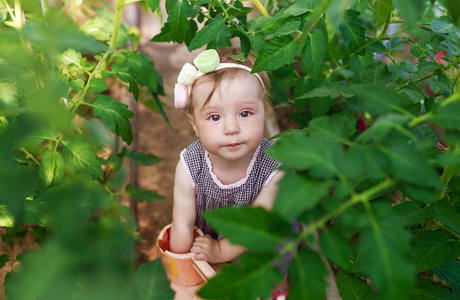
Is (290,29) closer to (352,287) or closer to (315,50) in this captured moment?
(315,50)

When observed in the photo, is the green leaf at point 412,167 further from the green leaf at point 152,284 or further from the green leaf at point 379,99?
the green leaf at point 152,284

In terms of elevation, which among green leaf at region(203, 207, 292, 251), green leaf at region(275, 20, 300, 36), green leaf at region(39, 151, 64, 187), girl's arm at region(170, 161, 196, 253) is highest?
green leaf at region(275, 20, 300, 36)

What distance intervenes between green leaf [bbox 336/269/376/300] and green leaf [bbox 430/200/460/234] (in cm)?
30

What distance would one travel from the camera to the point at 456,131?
589 millimetres

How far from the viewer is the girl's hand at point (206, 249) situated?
1.26 meters

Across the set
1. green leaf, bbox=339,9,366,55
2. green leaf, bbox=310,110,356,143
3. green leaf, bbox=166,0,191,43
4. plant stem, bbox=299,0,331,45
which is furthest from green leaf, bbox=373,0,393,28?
green leaf, bbox=166,0,191,43

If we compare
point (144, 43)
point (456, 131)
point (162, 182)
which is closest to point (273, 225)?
point (456, 131)

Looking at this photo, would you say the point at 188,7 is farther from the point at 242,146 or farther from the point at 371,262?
the point at 371,262

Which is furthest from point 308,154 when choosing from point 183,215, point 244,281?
point 183,215

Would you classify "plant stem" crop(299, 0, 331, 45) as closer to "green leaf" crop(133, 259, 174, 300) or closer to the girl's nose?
"green leaf" crop(133, 259, 174, 300)

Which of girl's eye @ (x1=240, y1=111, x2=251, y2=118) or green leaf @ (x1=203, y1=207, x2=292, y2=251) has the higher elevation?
green leaf @ (x1=203, y1=207, x2=292, y2=251)

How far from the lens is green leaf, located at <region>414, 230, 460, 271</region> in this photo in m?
0.77

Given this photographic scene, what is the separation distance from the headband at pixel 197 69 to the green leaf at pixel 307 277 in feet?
2.51

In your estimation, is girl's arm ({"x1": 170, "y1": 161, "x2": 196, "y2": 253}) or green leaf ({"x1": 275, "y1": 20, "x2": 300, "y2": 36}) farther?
girl's arm ({"x1": 170, "y1": 161, "x2": 196, "y2": 253})
